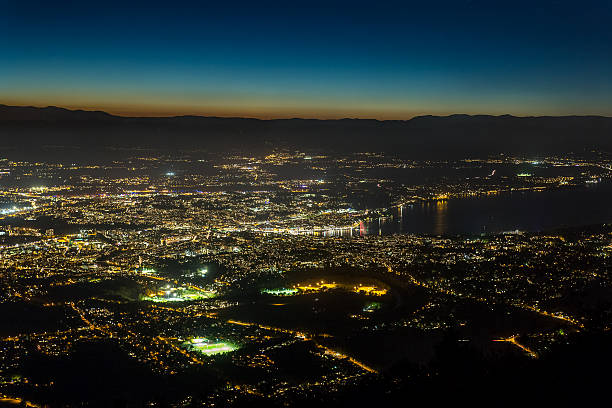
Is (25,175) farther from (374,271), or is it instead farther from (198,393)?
(198,393)

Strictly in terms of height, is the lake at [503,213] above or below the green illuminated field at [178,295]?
above

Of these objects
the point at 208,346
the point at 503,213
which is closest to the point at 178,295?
the point at 208,346

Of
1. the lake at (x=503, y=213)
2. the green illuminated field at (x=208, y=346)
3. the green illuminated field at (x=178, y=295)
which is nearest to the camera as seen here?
the green illuminated field at (x=208, y=346)

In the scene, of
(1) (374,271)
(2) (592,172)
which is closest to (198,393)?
(1) (374,271)

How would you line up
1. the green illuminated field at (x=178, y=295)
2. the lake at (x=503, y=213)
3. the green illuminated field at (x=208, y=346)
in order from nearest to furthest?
the green illuminated field at (x=208, y=346) → the green illuminated field at (x=178, y=295) → the lake at (x=503, y=213)

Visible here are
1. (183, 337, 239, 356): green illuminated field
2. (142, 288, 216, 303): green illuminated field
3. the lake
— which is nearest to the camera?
(183, 337, 239, 356): green illuminated field

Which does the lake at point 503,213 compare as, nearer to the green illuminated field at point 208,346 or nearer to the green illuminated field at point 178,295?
the green illuminated field at point 178,295

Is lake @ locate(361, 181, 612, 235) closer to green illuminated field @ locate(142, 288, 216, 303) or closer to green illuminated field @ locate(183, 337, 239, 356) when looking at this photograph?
green illuminated field @ locate(142, 288, 216, 303)

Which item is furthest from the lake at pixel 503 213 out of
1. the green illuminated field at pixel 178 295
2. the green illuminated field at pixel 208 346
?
the green illuminated field at pixel 208 346

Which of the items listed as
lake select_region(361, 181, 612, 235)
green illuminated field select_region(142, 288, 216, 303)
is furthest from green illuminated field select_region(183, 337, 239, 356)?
lake select_region(361, 181, 612, 235)

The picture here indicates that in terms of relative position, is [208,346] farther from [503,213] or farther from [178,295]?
[503,213]

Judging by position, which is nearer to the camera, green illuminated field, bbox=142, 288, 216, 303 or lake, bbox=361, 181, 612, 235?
green illuminated field, bbox=142, 288, 216, 303
